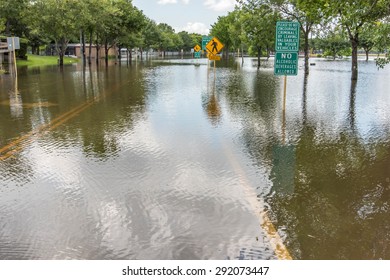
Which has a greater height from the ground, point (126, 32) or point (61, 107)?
point (126, 32)

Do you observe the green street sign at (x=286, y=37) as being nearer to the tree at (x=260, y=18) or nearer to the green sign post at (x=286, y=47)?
the green sign post at (x=286, y=47)

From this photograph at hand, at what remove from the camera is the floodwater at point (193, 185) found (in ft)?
16.1

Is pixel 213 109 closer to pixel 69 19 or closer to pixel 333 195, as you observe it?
pixel 333 195

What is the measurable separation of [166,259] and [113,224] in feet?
3.82

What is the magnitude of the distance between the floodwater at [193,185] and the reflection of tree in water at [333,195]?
22 millimetres

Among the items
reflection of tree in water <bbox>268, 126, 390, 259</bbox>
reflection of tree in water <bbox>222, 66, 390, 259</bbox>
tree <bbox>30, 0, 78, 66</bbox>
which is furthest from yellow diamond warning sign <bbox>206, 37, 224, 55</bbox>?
tree <bbox>30, 0, 78, 66</bbox>

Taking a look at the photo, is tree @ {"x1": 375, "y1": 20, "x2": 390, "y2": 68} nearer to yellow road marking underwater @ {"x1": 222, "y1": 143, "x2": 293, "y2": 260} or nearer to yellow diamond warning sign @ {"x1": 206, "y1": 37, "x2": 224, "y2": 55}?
yellow road marking underwater @ {"x1": 222, "y1": 143, "x2": 293, "y2": 260}

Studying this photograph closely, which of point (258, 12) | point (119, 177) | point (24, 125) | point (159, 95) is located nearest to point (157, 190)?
point (119, 177)

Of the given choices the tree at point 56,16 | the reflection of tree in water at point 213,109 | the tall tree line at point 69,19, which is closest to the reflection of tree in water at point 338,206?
the reflection of tree in water at point 213,109

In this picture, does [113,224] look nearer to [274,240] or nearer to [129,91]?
[274,240]

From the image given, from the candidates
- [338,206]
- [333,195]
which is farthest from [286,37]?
[338,206]

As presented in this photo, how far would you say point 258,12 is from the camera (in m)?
37.6

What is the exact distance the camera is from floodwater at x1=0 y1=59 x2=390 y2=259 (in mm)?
4922

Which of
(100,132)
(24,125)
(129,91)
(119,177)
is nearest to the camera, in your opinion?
(119,177)
